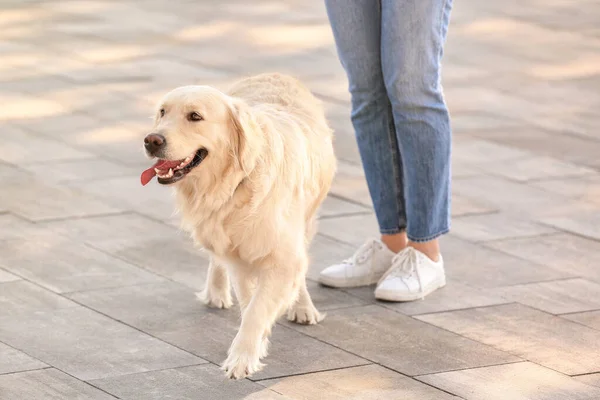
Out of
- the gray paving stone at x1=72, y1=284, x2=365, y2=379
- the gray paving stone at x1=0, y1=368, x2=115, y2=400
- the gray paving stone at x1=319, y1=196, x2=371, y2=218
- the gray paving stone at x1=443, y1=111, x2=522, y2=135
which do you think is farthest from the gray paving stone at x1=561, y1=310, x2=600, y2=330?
the gray paving stone at x1=443, y1=111, x2=522, y2=135

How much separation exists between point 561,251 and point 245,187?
1.87 metres

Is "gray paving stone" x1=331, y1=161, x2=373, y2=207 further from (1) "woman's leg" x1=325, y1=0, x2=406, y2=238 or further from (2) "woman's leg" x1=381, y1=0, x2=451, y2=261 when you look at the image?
(2) "woman's leg" x1=381, y1=0, x2=451, y2=261

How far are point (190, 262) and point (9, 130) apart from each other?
8.26 feet

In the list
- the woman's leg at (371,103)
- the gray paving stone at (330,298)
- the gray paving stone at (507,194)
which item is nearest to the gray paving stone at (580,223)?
the gray paving stone at (507,194)

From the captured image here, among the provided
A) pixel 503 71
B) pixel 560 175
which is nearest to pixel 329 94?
pixel 503 71

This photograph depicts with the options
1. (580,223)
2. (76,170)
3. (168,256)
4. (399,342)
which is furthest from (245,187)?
(76,170)

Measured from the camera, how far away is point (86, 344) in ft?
13.5

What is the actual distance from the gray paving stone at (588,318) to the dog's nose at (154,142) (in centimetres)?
173

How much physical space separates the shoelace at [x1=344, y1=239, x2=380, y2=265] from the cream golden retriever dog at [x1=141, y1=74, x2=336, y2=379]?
0.61 metres

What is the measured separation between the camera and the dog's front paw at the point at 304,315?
4.35m

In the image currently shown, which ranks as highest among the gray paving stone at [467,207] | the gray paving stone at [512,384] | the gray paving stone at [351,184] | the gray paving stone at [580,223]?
the gray paving stone at [512,384]

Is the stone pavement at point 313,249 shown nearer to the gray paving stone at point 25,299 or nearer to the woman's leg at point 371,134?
the gray paving stone at point 25,299

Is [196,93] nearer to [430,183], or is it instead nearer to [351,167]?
[430,183]

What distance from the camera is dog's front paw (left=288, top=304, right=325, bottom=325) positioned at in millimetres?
4352
